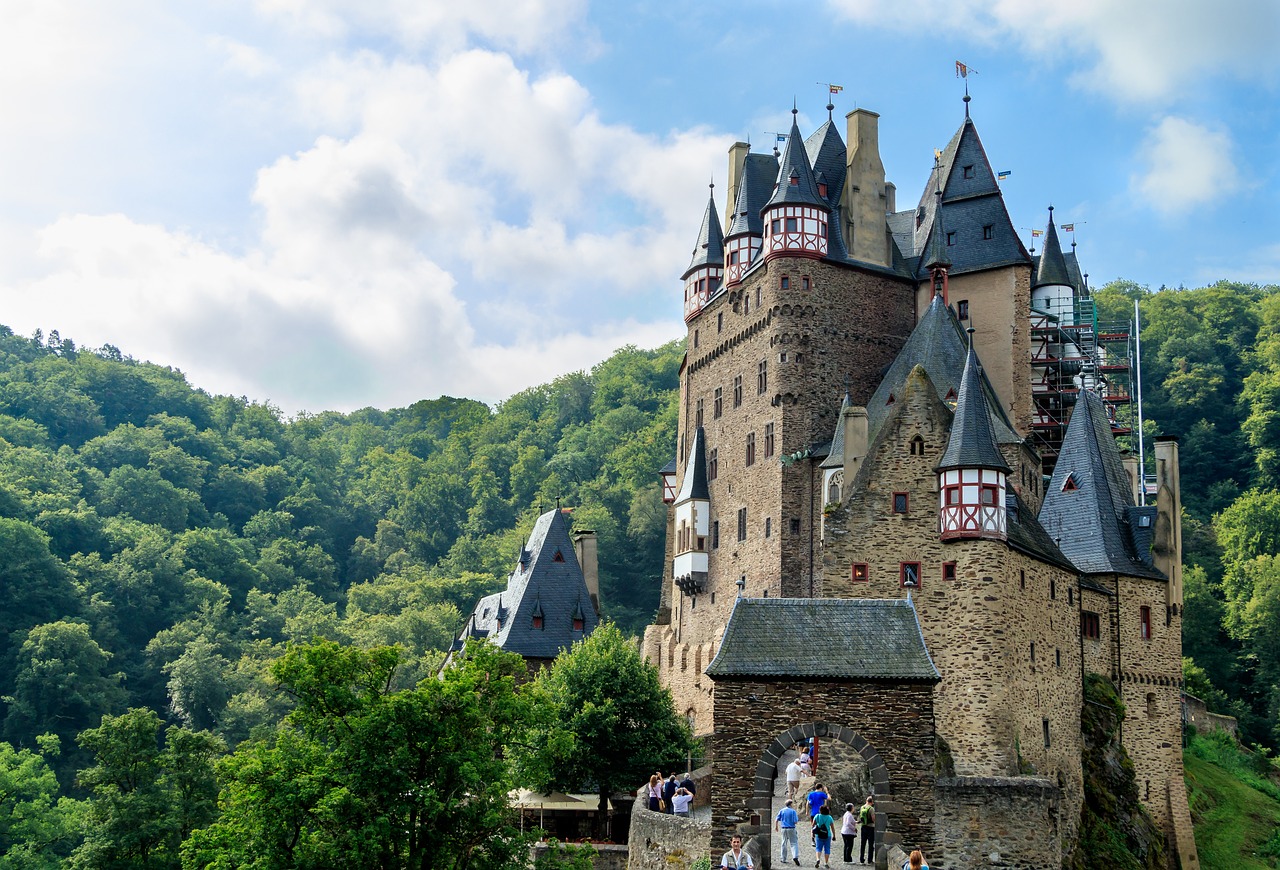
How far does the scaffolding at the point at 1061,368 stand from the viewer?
2163 inches

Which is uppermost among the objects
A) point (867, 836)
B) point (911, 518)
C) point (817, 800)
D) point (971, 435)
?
point (971, 435)

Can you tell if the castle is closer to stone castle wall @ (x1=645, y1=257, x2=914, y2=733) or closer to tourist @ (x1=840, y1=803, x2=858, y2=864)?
stone castle wall @ (x1=645, y1=257, x2=914, y2=733)

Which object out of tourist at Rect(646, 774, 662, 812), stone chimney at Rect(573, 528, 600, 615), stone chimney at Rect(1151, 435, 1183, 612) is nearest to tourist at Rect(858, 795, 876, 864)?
tourist at Rect(646, 774, 662, 812)

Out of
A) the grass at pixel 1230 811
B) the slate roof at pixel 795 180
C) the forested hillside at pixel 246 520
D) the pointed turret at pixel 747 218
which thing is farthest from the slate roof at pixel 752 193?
the grass at pixel 1230 811

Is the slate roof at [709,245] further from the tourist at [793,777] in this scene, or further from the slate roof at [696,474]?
the tourist at [793,777]

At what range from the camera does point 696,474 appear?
56.3 meters

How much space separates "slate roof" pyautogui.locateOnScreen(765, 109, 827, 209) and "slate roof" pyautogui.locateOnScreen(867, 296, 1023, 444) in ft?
18.7

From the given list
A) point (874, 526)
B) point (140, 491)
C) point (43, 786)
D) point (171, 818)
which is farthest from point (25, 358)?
point (874, 526)

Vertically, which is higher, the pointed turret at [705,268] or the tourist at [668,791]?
the pointed turret at [705,268]

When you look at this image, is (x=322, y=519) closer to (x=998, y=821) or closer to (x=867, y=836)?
(x=998, y=821)

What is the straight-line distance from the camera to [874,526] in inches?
1631

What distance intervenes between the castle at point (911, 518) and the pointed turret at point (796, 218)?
0.08 m

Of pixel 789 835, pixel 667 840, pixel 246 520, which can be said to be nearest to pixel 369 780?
pixel 667 840

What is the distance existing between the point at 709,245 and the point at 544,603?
15.4 m
